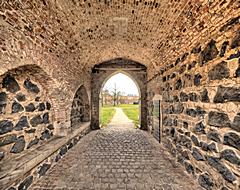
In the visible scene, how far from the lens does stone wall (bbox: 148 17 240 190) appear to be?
184 centimetres

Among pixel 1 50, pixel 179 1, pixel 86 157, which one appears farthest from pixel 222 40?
pixel 86 157

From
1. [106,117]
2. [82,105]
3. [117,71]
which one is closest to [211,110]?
[82,105]

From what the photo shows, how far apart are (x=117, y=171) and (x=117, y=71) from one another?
590cm

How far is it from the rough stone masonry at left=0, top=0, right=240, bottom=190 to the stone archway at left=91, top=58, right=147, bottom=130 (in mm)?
3156

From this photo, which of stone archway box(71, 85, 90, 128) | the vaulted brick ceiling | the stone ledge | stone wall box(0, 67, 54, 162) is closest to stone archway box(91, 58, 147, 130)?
stone archway box(71, 85, 90, 128)

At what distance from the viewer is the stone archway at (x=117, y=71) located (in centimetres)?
809

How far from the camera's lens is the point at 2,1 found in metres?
2.06

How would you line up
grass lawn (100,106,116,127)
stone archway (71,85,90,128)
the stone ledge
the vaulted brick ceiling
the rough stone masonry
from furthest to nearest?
grass lawn (100,106,116,127) < stone archway (71,85,90,128) < the vaulted brick ceiling < the stone ledge < the rough stone masonry

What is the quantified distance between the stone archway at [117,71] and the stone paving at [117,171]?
3620 millimetres

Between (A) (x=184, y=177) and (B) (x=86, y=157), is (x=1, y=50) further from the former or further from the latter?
(A) (x=184, y=177)

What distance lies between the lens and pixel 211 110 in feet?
7.48

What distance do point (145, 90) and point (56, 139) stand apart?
5496 mm

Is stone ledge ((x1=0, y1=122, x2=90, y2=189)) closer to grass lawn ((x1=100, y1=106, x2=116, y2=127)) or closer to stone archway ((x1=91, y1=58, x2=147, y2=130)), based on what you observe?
stone archway ((x1=91, y1=58, x2=147, y2=130))

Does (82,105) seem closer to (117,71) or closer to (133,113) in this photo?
(117,71)
